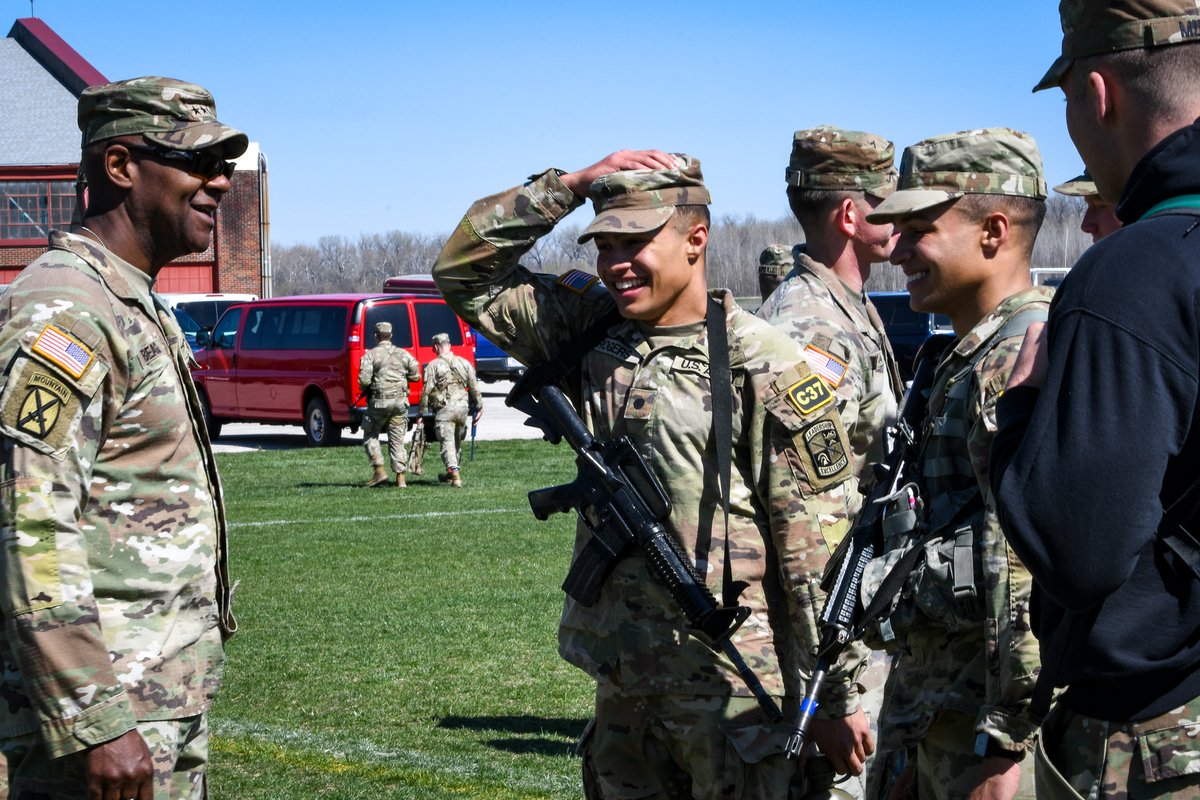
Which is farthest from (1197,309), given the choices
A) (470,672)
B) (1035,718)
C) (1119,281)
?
(470,672)

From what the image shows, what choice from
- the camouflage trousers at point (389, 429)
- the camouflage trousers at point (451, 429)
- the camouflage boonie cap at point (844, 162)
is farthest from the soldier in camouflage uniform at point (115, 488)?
the camouflage trousers at point (389, 429)

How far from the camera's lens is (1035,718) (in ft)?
8.84

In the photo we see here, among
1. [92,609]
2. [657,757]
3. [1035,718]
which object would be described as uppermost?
[92,609]

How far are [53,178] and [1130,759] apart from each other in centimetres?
4921

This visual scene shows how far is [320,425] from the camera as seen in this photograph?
24.5 m

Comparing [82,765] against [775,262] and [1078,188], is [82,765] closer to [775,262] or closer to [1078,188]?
[1078,188]

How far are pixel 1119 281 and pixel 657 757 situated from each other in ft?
7.31

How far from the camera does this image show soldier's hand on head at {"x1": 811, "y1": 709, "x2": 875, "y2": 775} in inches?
148

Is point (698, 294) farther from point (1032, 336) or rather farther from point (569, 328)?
point (1032, 336)

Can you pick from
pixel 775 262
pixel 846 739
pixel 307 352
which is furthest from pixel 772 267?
pixel 307 352

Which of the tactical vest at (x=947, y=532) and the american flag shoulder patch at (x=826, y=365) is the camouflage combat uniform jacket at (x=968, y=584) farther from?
the american flag shoulder patch at (x=826, y=365)

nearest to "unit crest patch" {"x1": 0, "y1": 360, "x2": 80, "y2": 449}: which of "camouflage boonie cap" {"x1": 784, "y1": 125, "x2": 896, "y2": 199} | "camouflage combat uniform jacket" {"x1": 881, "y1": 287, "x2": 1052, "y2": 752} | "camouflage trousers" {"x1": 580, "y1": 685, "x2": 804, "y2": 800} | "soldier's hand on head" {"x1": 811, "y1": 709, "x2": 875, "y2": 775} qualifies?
"camouflage trousers" {"x1": 580, "y1": 685, "x2": 804, "y2": 800}

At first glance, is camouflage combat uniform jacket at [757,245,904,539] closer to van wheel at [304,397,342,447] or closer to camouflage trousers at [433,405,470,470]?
camouflage trousers at [433,405,470,470]

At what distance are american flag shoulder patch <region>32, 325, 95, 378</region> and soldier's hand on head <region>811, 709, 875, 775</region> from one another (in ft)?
6.81
